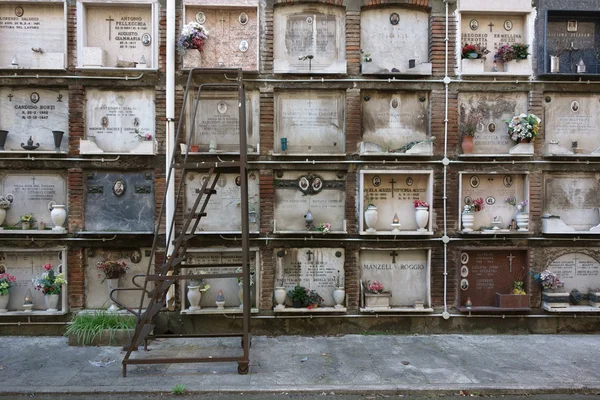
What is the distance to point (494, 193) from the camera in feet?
26.3

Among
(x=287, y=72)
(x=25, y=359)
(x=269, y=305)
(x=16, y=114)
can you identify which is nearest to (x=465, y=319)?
(x=269, y=305)

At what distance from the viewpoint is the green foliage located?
698 centimetres

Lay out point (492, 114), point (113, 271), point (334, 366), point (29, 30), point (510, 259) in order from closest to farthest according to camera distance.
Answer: point (334, 366), point (113, 271), point (29, 30), point (510, 259), point (492, 114)

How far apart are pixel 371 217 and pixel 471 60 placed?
362 cm

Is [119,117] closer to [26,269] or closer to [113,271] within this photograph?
[113,271]

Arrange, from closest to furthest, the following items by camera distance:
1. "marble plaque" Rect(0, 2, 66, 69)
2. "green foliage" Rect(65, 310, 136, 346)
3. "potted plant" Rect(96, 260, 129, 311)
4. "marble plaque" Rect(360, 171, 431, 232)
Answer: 1. "green foliage" Rect(65, 310, 136, 346)
2. "potted plant" Rect(96, 260, 129, 311)
3. "marble plaque" Rect(0, 2, 66, 69)
4. "marble plaque" Rect(360, 171, 431, 232)

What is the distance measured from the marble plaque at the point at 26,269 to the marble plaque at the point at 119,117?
92.3 inches

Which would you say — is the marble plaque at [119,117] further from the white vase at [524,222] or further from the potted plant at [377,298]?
the white vase at [524,222]

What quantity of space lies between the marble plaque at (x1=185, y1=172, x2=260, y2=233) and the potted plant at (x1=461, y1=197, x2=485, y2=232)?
397 cm

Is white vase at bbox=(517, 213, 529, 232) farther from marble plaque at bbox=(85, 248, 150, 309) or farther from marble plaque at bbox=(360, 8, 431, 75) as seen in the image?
marble plaque at bbox=(85, 248, 150, 309)

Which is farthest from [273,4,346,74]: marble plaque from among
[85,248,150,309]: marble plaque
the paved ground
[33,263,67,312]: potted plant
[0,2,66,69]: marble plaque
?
[33,263,67,312]: potted plant

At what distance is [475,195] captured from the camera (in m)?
8.02

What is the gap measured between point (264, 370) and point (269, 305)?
173cm

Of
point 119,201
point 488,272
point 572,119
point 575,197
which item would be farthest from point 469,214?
point 119,201
